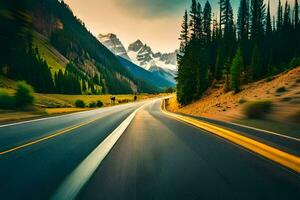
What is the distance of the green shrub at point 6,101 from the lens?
19031 millimetres

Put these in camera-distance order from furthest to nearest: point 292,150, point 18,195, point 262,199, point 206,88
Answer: point 206,88, point 292,150, point 18,195, point 262,199

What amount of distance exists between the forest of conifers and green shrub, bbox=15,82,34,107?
1286 inches

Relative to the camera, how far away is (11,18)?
16.6m

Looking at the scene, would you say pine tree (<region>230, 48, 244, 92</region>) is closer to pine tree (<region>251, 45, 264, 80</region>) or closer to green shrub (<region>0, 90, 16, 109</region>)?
pine tree (<region>251, 45, 264, 80</region>)

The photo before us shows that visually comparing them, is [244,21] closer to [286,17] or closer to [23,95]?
[286,17]

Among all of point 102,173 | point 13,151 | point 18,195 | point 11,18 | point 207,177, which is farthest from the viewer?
point 11,18

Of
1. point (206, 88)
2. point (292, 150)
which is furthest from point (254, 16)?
point (292, 150)

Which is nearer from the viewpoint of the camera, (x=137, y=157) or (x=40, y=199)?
(x=40, y=199)

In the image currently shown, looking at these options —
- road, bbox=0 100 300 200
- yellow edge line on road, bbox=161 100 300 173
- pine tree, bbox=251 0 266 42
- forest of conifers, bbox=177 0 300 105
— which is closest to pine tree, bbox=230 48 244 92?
forest of conifers, bbox=177 0 300 105

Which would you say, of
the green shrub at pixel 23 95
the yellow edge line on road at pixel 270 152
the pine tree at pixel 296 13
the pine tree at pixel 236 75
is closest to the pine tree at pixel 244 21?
the pine tree at pixel 296 13

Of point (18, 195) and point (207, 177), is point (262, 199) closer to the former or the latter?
point (207, 177)

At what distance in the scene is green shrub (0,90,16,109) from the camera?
19.0 metres

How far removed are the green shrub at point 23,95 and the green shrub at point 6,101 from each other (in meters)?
0.77

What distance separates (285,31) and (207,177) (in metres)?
87.7
